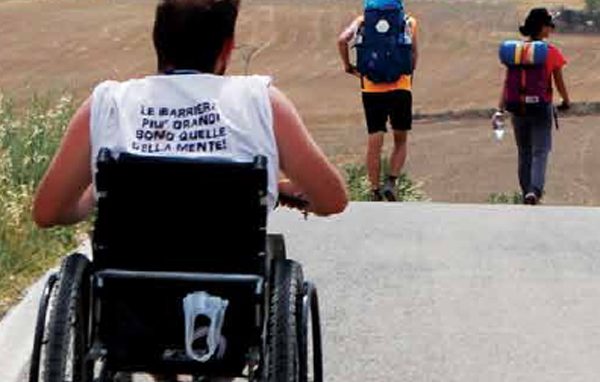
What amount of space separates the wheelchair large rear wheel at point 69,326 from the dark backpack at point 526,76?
26.6ft

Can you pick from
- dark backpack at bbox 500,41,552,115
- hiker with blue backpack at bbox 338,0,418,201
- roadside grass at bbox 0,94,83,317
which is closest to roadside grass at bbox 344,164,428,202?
hiker with blue backpack at bbox 338,0,418,201

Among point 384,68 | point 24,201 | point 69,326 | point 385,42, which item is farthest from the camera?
point 384,68

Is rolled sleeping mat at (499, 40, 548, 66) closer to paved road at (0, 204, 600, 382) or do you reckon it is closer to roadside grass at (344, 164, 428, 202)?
roadside grass at (344, 164, 428, 202)

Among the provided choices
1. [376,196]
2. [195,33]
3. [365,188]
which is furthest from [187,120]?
[365,188]

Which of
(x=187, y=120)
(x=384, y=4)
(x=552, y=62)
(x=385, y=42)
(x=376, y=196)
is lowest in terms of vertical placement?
(x=376, y=196)

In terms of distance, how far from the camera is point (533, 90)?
12625 millimetres

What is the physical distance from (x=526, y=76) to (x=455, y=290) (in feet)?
15.2

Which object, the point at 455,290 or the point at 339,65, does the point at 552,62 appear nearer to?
the point at 455,290

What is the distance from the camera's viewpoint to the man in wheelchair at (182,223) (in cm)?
455

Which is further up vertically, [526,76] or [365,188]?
[526,76]

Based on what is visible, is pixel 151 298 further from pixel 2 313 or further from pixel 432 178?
pixel 432 178

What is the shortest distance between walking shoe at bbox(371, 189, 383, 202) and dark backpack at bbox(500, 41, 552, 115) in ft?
3.78

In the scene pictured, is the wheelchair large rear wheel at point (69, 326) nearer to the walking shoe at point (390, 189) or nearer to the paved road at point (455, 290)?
the paved road at point (455, 290)

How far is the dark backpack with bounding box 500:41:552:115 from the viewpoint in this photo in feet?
40.9
